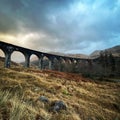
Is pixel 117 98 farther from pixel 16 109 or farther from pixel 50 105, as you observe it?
pixel 16 109

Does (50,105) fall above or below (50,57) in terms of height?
below

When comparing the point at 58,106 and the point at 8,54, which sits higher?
the point at 8,54

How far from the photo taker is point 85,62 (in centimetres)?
10288

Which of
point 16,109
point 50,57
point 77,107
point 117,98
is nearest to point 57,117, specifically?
point 77,107

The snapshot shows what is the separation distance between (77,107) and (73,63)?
260ft

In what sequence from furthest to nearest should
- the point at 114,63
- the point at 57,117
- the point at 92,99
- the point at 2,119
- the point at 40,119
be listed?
the point at 114,63, the point at 92,99, the point at 57,117, the point at 40,119, the point at 2,119

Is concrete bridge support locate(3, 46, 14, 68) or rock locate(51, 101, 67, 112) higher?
concrete bridge support locate(3, 46, 14, 68)

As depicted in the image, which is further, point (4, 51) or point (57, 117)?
point (4, 51)

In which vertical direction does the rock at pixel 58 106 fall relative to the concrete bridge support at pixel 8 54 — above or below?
below

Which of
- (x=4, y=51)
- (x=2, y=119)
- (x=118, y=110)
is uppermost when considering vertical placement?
(x=4, y=51)

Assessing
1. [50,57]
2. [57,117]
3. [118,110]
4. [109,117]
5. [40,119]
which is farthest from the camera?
[50,57]

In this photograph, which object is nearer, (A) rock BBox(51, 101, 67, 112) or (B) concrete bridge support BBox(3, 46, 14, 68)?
(A) rock BBox(51, 101, 67, 112)

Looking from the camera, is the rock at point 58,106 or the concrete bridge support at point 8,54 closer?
the rock at point 58,106

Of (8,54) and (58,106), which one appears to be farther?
(8,54)
